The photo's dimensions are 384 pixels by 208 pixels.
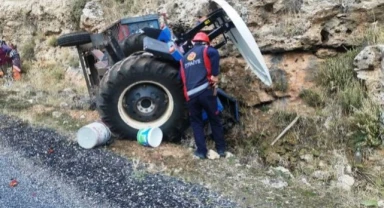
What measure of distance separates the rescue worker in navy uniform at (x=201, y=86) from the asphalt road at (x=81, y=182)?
3.17ft

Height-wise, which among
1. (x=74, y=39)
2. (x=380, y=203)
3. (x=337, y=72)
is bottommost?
(x=380, y=203)

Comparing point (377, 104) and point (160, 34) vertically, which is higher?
point (160, 34)

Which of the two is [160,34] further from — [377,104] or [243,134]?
[377,104]

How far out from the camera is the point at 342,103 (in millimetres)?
5988

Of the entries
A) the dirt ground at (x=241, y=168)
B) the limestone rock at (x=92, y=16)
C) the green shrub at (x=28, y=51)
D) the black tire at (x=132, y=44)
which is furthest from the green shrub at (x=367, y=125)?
the green shrub at (x=28, y=51)

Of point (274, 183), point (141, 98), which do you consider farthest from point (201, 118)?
point (274, 183)

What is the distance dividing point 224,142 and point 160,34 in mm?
1741

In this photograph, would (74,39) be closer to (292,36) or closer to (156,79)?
(156,79)

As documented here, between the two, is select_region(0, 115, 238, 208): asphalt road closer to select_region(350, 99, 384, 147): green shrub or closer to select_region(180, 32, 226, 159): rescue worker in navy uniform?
select_region(180, 32, 226, 159): rescue worker in navy uniform

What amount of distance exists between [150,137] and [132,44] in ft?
4.93

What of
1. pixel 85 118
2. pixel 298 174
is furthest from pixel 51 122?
pixel 298 174

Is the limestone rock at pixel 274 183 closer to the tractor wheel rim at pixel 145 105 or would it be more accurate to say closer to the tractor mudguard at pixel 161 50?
the tractor wheel rim at pixel 145 105

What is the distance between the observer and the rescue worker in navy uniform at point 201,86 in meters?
5.61

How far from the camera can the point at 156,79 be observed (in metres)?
6.14
